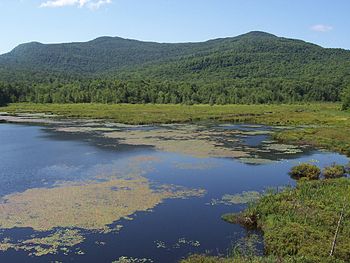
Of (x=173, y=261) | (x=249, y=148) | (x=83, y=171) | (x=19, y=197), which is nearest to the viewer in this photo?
(x=173, y=261)

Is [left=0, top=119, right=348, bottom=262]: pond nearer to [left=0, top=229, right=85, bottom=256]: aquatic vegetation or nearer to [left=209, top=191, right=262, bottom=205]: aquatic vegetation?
[left=0, top=229, right=85, bottom=256]: aquatic vegetation

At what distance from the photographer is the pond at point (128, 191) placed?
19875 millimetres

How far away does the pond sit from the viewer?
19.9 meters

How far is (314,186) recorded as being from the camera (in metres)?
28.4

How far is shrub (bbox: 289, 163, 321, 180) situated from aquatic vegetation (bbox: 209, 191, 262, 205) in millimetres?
7106

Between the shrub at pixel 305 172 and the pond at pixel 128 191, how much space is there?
1001mm

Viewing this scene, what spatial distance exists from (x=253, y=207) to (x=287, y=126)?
176 ft

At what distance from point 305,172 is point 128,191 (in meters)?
14.8

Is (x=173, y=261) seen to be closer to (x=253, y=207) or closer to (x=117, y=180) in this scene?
(x=253, y=207)

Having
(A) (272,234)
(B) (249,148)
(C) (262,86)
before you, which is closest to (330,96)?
(C) (262,86)

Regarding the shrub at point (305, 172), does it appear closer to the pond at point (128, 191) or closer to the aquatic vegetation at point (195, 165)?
the pond at point (128, 191)

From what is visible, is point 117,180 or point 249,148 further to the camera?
point 249,148

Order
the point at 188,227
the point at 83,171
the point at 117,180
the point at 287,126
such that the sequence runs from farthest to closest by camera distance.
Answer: the point at 287,126 → the point at 83,171 → the point at 117,180 → the point at 188,227

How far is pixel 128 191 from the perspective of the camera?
29172 millimetres
